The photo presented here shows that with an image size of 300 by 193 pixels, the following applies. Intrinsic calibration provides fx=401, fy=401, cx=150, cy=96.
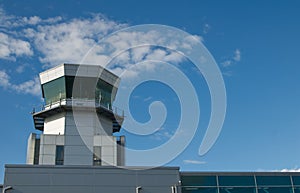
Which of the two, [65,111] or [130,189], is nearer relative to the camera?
[130,189]

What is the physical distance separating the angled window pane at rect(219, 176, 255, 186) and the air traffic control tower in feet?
36.2

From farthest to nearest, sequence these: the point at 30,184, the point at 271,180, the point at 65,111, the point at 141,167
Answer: the point at 65,111, the point at 271,180, the point at 141,167, the point at 30,184

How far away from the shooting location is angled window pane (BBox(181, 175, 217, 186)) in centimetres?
2488

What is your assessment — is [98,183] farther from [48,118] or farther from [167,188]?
[48,118]

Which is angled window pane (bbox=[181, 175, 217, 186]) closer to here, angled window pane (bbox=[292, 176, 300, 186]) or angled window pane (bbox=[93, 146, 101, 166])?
angled window pane (bbox=[292, 176, 300, 186])

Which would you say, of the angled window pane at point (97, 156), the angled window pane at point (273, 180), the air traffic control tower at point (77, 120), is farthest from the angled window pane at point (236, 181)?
the angled window pane at point (97, 156)

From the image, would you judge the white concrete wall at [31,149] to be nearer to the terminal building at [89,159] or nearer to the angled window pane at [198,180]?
the terminal building at [89,159]

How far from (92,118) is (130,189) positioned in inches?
522

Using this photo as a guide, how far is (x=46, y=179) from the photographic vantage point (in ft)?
75.2

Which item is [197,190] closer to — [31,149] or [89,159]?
[89,159]

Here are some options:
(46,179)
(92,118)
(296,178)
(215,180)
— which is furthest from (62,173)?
(296,178)

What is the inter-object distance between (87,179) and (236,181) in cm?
951

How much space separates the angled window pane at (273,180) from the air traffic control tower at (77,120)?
494 inches

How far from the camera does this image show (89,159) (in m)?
33.8
